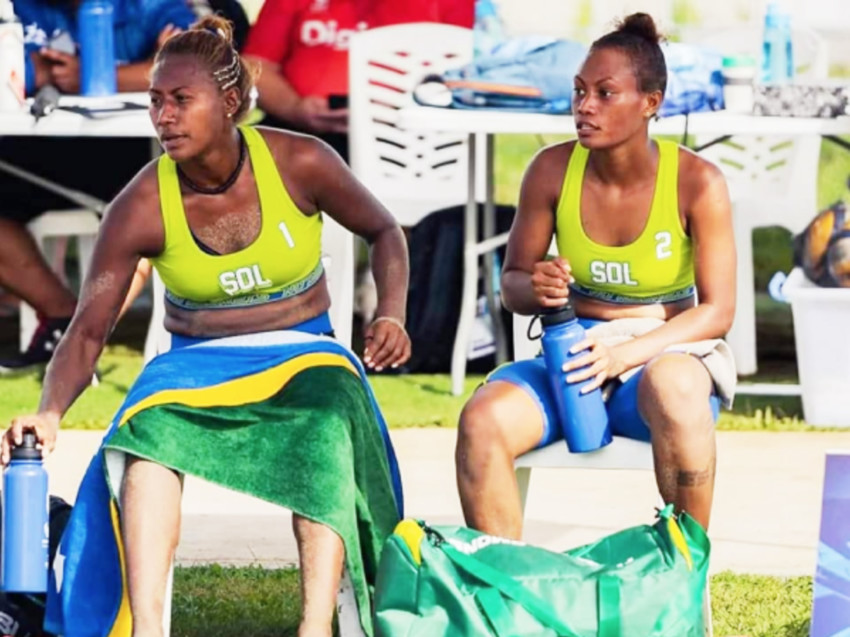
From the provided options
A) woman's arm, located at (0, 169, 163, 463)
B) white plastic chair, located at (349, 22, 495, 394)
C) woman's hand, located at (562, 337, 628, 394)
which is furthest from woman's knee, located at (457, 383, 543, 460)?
white plastic chair, located at (349, 22, 495, 394)

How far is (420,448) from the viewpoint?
21.4 feet

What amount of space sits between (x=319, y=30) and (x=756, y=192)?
1.68 meters

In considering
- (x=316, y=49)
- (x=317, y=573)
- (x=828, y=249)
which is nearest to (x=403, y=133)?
(x=316, y=49)

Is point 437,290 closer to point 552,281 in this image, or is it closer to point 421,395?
point 421,395

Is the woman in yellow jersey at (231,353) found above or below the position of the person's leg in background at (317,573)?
above

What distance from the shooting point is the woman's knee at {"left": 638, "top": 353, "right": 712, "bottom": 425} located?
420 centimetres

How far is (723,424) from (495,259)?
4.11ft

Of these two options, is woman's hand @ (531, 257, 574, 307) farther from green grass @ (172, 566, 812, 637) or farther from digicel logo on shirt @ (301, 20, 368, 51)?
digicel logo on shirt @ (301, 20, 368, 51)

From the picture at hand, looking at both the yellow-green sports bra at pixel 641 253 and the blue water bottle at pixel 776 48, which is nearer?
the yellow-green sports bra at pixel 641 253

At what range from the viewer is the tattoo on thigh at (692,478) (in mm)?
4215

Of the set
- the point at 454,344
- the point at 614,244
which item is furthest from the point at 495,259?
the point at 614,244

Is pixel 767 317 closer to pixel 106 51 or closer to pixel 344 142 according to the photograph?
pixel 344 142

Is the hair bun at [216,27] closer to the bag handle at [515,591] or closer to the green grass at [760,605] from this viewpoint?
the bag handle at [515,591]

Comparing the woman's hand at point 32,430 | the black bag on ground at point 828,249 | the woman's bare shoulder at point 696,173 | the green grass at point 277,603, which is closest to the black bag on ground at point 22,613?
the woman's hand at point 32,430
